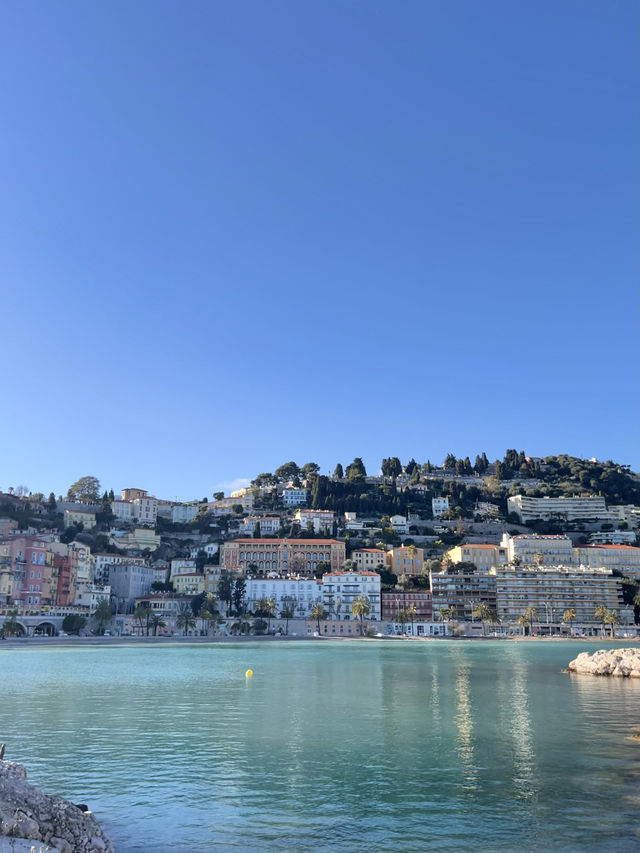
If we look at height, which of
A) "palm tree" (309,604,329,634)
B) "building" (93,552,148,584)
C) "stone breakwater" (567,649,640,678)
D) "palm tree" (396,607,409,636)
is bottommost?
"palm tree" (396,607,409,636)

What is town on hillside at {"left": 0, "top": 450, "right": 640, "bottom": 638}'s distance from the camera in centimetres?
10788

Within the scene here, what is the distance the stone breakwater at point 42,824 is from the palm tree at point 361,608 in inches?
3923

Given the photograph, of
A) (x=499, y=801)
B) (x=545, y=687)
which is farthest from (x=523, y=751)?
(x=545, y=687)

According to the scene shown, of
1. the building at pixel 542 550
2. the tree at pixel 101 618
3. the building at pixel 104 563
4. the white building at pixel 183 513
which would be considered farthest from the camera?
the white building at pixel 183 513

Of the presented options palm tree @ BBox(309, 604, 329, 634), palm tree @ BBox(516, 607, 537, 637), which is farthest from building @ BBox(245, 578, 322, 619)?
palm tree @ BBox(516, 607, 537, 637)

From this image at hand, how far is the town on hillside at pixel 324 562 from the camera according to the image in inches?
4247

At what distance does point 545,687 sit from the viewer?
35969mm

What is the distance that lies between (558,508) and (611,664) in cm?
13130

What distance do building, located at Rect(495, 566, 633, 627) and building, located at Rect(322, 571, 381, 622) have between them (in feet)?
65.4

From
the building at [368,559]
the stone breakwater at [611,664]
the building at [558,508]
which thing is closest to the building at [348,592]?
the building at [368,559]

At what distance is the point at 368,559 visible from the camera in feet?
431

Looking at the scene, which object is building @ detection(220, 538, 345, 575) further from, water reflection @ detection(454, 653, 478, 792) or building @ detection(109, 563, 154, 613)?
water reflection @ detection(454, 653, 478, 792)

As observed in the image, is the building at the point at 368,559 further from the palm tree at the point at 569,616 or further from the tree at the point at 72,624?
the tree at the point at 72,624

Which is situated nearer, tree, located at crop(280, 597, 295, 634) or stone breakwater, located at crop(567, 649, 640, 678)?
stone breakwater, located at crop(567, 649, 640, 678)
